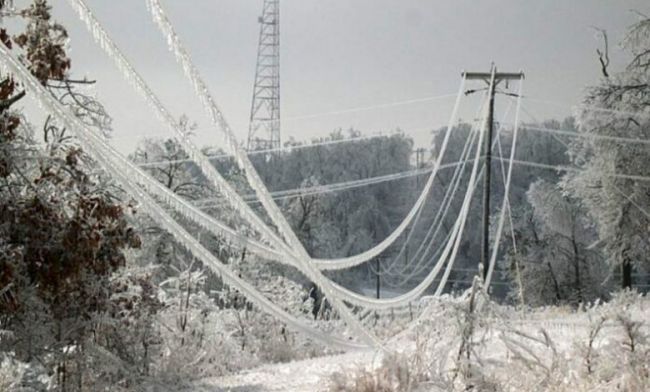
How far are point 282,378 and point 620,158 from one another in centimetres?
1503

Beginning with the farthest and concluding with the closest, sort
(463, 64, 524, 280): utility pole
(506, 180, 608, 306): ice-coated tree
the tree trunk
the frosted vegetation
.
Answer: (506, 180, 608, 306): ice-coated tree, the tree trunk, (463, 64, 524, 280): utility pole, the frosted vegetation

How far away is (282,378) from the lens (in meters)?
9.24

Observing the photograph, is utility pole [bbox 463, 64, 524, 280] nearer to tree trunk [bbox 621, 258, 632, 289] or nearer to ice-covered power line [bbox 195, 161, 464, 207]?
ice-covered power line [bbox 195, 161, 464, 207]

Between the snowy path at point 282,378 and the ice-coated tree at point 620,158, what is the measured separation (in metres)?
12.2

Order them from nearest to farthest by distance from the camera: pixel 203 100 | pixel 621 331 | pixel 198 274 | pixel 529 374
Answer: pixel 203 100
pixel 529 374
pixel 621 331
pixel 198 274

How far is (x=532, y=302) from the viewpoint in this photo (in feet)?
116

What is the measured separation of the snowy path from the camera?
335 inches

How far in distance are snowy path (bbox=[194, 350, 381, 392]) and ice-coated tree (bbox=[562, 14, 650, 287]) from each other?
12.2 metres

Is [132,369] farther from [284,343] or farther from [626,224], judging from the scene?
[626,224]

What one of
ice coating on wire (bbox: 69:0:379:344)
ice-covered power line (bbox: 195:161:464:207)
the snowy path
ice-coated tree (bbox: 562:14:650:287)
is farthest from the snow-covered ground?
ice-coated tree (bbox: 562:14:650:287)

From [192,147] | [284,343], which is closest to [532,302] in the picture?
[284,343]

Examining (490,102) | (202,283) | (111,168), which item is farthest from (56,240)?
(490,102)

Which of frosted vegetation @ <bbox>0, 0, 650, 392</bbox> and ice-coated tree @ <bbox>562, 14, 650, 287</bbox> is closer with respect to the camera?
frosted vegetation @ <bbox>0, 0, 650, 392</bbox>

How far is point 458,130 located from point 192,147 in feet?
236
